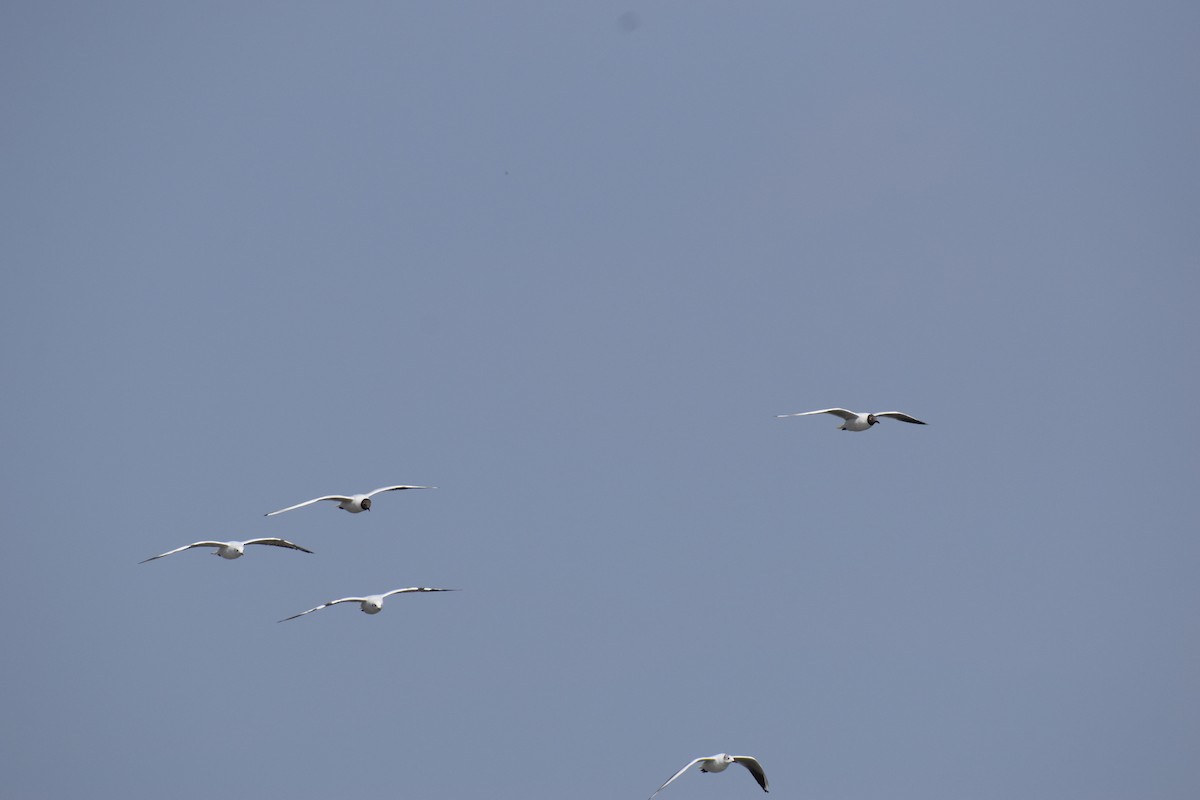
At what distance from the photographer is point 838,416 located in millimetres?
87250

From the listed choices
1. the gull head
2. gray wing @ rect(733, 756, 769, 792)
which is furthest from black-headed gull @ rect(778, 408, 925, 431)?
the gull head

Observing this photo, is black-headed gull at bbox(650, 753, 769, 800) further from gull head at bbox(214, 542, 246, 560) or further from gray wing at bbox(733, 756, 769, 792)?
gull head at bbox(214, 542, 246, 560)

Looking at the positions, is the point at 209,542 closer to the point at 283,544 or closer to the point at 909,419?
the point at 283,544

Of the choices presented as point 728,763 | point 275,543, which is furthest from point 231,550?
point 728,763

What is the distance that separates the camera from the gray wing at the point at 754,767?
80812 mm

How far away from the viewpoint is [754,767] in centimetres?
8150

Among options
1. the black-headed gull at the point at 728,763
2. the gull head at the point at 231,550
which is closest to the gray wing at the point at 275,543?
the gull head at the point at 231,550

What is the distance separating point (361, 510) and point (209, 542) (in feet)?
23.3

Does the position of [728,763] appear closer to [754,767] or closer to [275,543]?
[754,767]

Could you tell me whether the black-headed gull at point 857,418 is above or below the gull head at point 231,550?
above

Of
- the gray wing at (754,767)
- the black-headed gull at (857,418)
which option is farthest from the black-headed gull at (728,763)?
the black-headed gull at (857,418)

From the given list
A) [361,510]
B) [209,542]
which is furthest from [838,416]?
[209,542]

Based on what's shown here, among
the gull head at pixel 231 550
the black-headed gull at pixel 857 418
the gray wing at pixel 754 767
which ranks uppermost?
the black-headed gull at pixel 857 418

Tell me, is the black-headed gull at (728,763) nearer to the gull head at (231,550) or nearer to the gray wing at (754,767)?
the gray wing at (754,767)
